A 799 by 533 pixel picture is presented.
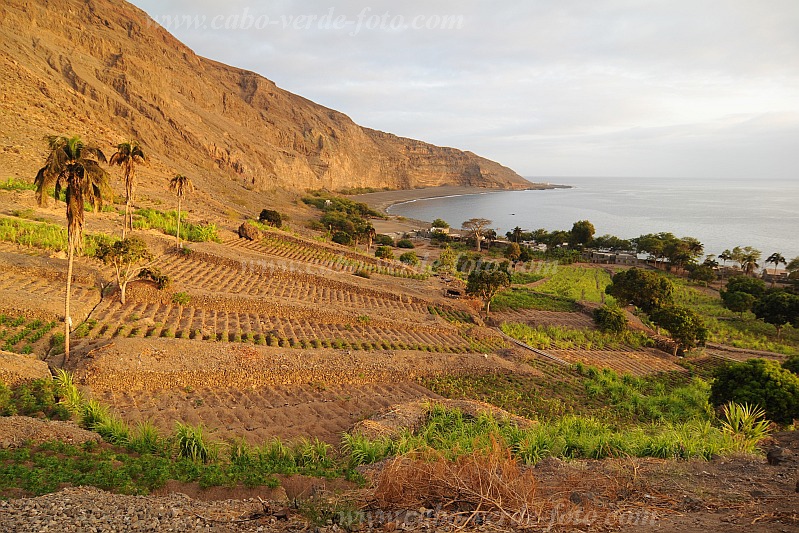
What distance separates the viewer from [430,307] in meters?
27.1

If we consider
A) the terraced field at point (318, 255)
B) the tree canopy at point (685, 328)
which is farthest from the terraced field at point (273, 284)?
the tree canopy at point (685, 328)

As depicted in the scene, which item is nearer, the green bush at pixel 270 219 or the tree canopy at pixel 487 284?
the tree canopy at pixel 487 284

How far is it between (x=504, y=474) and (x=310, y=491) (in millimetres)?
3190

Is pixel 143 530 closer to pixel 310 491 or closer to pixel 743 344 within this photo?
pixel 310 491

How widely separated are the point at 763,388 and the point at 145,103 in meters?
80.0

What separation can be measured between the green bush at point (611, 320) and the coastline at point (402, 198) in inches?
1922

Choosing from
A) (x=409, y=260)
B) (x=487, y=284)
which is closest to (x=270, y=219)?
(x=409, y=260)

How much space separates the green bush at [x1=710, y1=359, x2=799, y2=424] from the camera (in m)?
12.9

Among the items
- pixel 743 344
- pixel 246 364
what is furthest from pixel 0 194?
pixel 743 344

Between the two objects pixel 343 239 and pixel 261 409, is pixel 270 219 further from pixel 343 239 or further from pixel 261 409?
pixel 261 409

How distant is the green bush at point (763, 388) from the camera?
42.3 ft

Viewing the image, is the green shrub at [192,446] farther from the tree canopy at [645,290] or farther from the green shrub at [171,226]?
the tree canopy at [645,290]

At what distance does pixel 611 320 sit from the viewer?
25.8 metres

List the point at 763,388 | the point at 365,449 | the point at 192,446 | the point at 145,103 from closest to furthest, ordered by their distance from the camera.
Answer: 1. the point at 192,446
2. the point at 365,449
3. the point at 763,388
4. the point at 145,103
